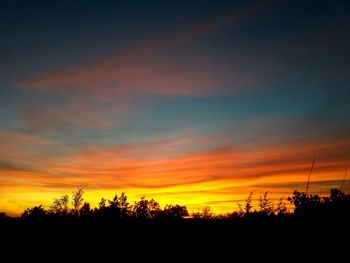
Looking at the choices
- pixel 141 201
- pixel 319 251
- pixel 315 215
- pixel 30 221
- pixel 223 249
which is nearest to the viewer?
pixel 319 251

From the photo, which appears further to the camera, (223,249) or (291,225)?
(291,225)

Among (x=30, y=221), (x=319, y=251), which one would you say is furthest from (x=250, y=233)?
(x=30, y=221)

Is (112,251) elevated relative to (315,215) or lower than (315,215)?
lower

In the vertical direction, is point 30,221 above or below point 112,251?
above

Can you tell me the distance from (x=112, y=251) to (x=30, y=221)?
14.6 ft

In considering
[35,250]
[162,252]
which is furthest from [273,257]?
[35,250]

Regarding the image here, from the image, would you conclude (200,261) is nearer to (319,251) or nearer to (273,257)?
(273,257)

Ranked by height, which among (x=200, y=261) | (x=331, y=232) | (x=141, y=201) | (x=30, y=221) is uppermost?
(x=141, y=201)

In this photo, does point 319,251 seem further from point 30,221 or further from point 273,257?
point 30,221

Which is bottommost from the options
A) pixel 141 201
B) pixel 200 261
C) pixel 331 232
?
pixel 200 261

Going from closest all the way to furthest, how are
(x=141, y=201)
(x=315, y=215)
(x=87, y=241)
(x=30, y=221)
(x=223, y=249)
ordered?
1. (x=223, y=249)
2. (x=87, y=241)
3. (x=315, y=215)
4. (x=30, y=221)
5. (x=141, y=201)

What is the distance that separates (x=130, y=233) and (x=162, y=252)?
158 centimetres

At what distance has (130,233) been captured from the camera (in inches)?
404

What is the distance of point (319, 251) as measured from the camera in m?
8.26
